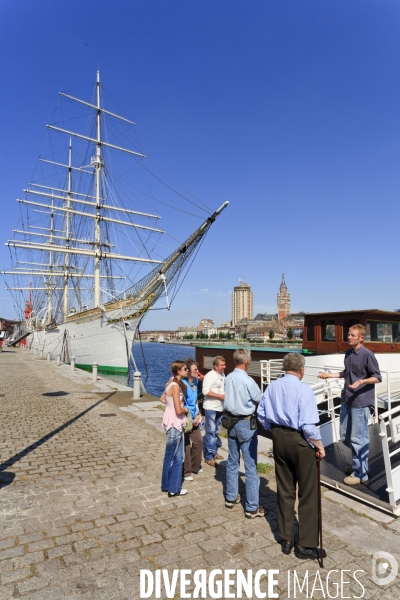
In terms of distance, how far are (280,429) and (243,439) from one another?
804 millimetres

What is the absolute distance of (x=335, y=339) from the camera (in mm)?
13242

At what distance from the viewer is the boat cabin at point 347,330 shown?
1243 cm

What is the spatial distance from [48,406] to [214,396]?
7531mm

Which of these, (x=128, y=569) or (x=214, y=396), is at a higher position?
(x=214, y=396)

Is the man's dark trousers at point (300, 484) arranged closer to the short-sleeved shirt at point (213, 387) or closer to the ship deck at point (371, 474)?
the ship deck at point (371, 474)

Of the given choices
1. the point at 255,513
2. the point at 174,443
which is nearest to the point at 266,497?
the point at 255,513

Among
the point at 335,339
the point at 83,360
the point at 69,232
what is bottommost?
the point at 83,360

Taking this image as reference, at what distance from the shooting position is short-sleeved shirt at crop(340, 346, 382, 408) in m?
4.98

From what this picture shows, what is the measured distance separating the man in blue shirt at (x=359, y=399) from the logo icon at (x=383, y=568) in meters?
1.50

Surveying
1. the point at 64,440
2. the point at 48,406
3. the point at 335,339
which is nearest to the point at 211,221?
the point at 335,339

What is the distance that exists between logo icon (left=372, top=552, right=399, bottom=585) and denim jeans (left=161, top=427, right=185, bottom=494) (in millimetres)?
2397

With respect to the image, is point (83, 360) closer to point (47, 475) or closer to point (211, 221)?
point (211, 221)

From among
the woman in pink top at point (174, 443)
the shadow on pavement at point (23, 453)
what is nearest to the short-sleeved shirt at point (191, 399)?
the woman in pink top at point (174, 443)

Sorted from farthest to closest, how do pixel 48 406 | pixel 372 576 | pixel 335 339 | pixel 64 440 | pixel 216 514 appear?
pixel 335 339 < pixel 48 406 < pixel 64 440 < pixel 216 514 < pixel 372 576
